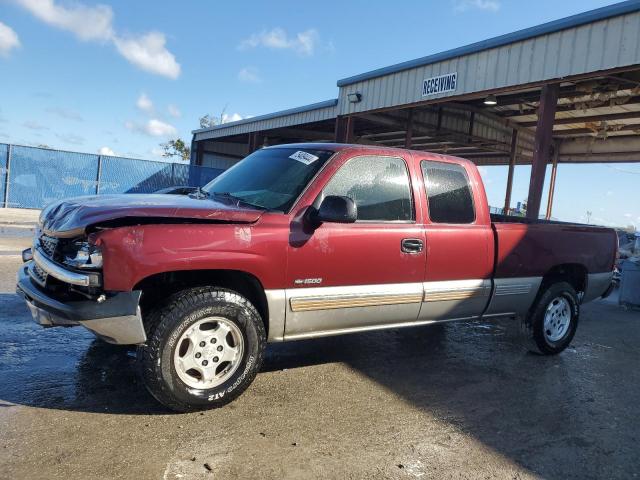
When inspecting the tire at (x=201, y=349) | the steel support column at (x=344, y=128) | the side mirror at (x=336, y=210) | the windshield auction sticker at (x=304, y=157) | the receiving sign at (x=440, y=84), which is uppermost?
the receiving sign at (x=440, y=84)


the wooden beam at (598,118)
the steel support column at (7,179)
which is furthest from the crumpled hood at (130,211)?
the steel support column at (7,179)

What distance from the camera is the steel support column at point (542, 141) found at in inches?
375

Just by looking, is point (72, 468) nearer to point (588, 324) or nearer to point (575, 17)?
point (588, 324)

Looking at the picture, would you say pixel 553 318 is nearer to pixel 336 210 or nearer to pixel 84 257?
pixel 336 210

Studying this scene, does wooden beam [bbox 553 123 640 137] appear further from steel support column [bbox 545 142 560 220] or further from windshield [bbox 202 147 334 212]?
windshield [bbox 202 147 334 212]

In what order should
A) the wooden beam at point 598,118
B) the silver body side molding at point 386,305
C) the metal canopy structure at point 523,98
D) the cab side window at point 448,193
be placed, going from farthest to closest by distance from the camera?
the wooden beam at point 598,118 → the metal canopy structure at point 523,98 → the cab side window at point 448,193 → the silver body side molding at point 386,305

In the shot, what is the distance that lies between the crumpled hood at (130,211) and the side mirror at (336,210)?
1.43 feet

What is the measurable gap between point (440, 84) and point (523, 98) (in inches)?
133

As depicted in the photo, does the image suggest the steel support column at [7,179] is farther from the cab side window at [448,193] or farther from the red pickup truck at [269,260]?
the cab side window at [448,193]

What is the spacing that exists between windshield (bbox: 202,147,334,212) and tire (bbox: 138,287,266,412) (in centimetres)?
83

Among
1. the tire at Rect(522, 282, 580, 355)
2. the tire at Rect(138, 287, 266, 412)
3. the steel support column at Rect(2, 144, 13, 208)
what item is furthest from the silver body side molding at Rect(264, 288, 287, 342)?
the steel support column at Rect(2, 144, 13, 208)

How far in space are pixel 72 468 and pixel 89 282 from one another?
1.02 meters

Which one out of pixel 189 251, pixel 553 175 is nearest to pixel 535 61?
pixel 189 251

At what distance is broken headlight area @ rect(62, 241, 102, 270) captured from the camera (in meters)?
3.04
